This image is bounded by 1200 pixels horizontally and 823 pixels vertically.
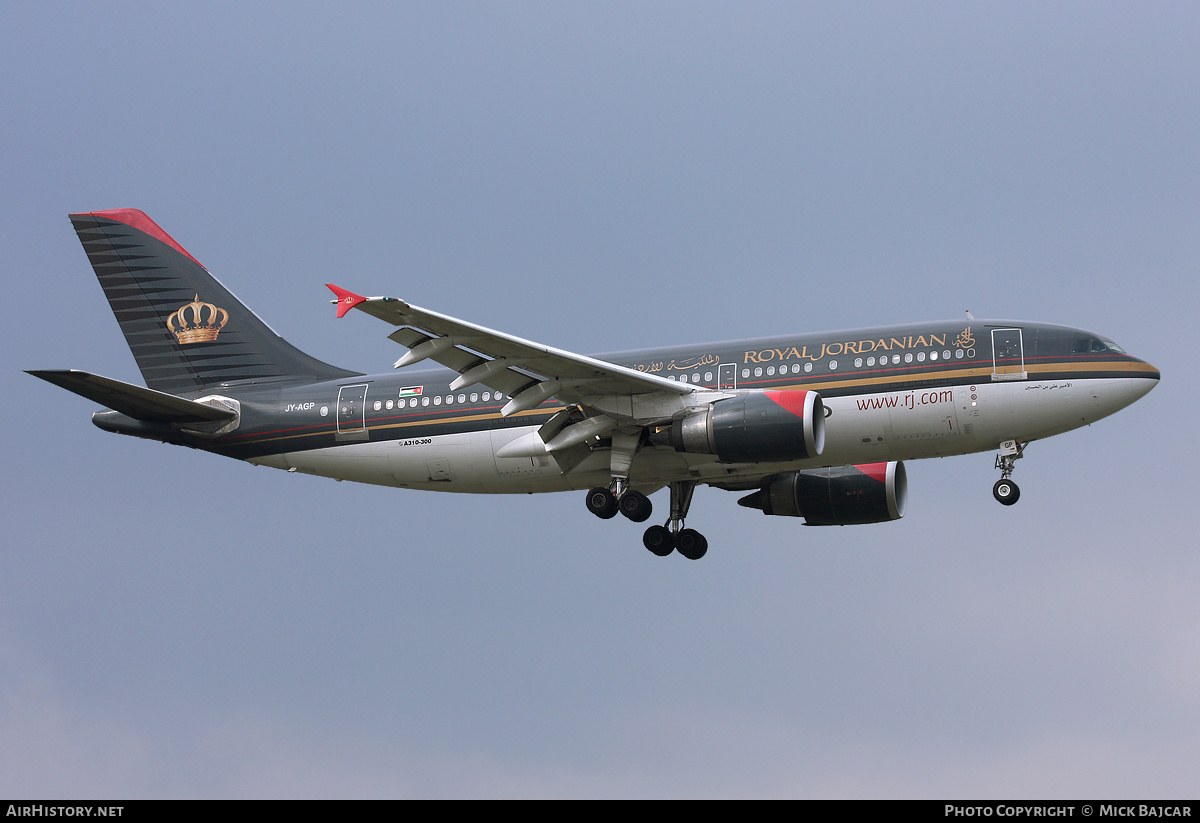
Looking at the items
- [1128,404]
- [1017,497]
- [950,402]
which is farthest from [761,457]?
[1128,404]

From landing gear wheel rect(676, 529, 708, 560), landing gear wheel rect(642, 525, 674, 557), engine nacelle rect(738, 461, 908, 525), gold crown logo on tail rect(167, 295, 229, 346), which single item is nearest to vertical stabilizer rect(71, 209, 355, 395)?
gold crown logo on tail rect(167, 295, 229, 346)

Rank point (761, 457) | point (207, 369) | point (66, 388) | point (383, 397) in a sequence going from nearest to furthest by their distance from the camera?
point (761, 457) → point (66, 388) → point (383, 397) → point (207, 369)

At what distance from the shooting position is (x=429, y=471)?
33.5 metres

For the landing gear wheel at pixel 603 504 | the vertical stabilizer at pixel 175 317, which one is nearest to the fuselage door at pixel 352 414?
the vertical stabilizer at pixel 175 317

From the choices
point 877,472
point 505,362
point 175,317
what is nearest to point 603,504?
point 505,362

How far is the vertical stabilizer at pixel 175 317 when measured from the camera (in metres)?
36.6

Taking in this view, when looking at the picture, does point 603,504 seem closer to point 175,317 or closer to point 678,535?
point 678,535

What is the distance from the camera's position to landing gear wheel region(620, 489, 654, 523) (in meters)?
32.0

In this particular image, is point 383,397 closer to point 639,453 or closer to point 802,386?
point 639,453

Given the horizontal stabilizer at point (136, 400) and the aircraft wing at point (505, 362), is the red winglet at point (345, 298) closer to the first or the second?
the aircraft wing at point (505, 362)

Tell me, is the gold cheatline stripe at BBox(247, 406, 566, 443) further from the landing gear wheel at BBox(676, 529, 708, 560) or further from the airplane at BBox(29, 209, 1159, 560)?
the landing gear wheel at BBox(676, 529, 708, 560)

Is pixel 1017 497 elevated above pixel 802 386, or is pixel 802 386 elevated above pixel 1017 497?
pixel 802 386

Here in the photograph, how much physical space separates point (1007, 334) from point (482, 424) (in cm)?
1259

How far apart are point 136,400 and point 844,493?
18406 mm
